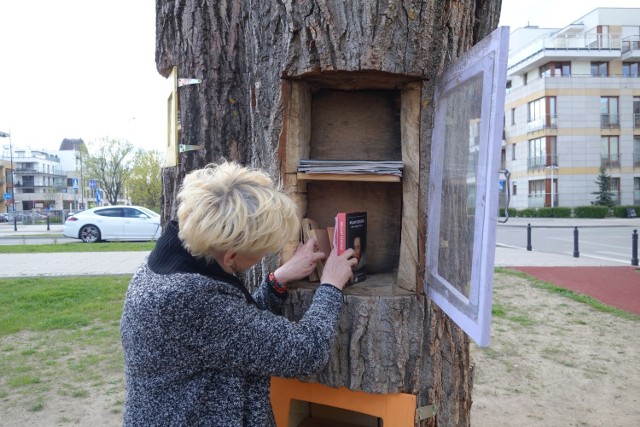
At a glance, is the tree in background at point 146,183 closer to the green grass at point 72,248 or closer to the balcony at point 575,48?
the green grass at point 72,248

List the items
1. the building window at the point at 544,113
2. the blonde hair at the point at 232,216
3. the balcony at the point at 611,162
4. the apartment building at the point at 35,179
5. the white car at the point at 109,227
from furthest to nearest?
the apartment building at the point at 35,179, the balcony at the point at 611,162, the building window at the point at 544,113, the white car at the point at 109,227, the blonde hair at the point at 232,216

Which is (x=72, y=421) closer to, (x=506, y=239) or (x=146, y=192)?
(x=506, y=239)

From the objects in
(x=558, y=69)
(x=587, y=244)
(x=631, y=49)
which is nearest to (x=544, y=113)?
(x=558, y=69)

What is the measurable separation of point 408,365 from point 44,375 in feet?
13.1

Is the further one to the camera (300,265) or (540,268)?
(540,268)

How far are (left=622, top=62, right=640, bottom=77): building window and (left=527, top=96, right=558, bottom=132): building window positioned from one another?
6.27 meters

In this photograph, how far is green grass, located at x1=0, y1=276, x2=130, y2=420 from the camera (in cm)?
441

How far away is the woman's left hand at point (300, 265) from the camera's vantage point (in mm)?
2076

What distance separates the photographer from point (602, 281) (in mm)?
Result: 9375

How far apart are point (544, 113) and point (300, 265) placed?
38.1 m

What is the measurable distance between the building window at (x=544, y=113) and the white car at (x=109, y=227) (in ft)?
95.8

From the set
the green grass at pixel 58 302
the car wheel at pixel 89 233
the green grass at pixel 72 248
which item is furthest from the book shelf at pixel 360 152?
the car wheel at pixel 89 233

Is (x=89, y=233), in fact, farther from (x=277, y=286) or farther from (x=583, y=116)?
(x=583, y=116)

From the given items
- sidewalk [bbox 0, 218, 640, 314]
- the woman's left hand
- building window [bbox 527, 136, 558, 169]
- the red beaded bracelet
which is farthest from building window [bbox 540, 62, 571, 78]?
the red beaded bracelet
